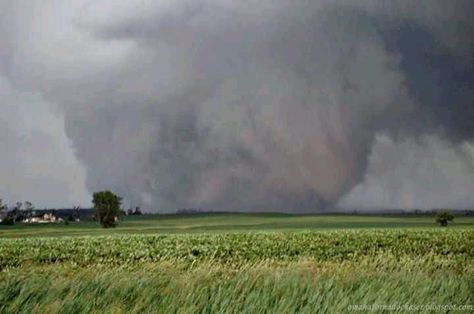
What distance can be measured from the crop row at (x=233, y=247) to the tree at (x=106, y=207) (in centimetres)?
5589

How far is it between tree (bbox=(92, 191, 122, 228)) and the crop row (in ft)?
183

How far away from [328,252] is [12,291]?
40670 millimetres

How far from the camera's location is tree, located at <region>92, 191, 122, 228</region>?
110 metres

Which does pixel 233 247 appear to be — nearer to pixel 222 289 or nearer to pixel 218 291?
pixel 222 289

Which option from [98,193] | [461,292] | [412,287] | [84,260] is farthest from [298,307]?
[98,193]

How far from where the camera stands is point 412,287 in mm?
11883

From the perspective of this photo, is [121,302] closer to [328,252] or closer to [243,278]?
[243,278]

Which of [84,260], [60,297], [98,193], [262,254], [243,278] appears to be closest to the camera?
[60,297]

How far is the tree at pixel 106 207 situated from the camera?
4333 inches

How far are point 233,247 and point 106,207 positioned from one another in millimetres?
66775

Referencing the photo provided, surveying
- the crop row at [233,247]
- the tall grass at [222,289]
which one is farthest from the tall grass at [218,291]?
the crop row at [233,247]

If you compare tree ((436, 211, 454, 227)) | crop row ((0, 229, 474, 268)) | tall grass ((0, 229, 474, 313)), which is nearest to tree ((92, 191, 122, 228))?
crop row ((0, 229, 474, 268))

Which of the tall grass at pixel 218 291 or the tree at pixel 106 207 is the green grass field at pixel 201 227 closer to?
the tree at pixel 106 207

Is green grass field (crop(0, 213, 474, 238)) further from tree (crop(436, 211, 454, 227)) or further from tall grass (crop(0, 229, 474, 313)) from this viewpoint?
tall grass (crop(0, 229, 474, 313))
